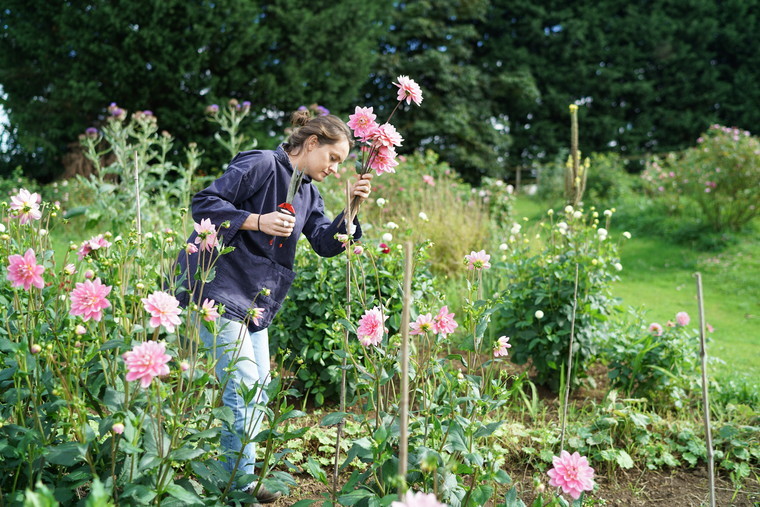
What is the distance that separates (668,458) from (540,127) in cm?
1536

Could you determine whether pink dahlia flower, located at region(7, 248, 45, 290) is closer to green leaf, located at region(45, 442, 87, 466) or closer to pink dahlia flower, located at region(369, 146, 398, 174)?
green leaf, located at region(45, 442, 87, 466)

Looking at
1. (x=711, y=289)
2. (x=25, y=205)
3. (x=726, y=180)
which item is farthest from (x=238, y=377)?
(x=726, y=180)

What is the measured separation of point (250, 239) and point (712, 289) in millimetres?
5578

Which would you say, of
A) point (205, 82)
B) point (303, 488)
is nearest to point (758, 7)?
point (205, 82)

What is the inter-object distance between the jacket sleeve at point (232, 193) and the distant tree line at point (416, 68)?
7.42 metres

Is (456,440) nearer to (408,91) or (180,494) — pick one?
(180,494)

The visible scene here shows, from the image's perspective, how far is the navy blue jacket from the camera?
74.4 inches

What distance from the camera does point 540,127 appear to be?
16.8 meters

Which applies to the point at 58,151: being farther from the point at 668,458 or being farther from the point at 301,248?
the point at 668,458

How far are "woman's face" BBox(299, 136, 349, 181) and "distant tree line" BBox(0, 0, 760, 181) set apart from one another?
7407 mm

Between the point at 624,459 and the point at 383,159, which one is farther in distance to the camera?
the point at 624,459

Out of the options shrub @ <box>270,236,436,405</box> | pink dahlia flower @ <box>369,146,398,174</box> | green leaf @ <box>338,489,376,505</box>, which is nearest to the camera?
green leaf @ <box>338,489,376,505</box>

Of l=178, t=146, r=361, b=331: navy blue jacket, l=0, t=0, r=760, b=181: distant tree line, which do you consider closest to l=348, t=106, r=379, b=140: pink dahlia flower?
l=178, t=146, r=361, b=331: navy blue jacket

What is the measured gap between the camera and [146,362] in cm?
114
